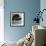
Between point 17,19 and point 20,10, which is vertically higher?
point 20,10

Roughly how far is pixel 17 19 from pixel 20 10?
390 mm

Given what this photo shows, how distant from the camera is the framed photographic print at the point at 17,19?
5.78 m

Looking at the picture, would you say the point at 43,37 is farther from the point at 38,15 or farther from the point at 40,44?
the point at 38,15

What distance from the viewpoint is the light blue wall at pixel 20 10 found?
5.75 m

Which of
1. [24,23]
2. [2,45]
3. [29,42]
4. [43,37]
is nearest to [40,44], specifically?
[43,37]

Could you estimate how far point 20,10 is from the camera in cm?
578

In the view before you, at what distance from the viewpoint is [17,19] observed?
19.1 ft

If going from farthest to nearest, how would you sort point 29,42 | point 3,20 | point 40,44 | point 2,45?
point 3,20 < point 2,45 < point 29,42 < point 40,44

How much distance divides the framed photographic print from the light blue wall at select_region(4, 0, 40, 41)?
123 millimetres

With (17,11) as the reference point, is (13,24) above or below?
below

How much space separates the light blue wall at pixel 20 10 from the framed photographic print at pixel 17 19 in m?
0.12

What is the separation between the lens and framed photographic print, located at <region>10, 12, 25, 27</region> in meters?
5.78

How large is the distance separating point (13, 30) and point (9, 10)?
2.74 feet

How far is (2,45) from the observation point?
3998 millimetres
